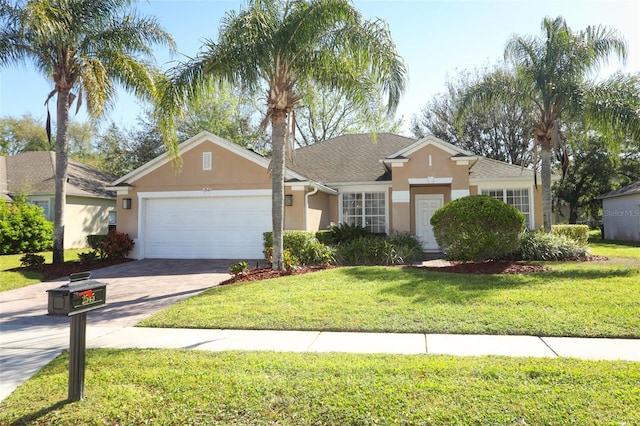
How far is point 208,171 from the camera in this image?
15.2 m

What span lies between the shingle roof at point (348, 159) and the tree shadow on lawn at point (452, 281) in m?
7.46

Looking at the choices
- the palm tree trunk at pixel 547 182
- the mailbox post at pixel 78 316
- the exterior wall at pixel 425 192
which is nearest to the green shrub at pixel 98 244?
the exterior wall at pixel 425 192

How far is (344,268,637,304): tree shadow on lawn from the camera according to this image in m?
7.70

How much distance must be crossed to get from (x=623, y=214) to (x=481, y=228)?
19.8 metres

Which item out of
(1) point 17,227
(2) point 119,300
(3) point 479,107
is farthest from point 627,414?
(1) point 17,227

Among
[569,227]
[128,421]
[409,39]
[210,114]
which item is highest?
[210,114]

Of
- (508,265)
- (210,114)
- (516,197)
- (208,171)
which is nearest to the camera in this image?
(508,265)

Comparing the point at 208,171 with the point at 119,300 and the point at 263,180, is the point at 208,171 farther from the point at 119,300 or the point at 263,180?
the point at 119,300

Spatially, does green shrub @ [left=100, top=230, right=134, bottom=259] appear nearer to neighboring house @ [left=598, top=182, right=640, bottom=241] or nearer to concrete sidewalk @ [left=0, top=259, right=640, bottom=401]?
concrete sidewalk @ [left=0, top=259, right=640, bottom=401]

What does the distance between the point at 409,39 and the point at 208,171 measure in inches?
333

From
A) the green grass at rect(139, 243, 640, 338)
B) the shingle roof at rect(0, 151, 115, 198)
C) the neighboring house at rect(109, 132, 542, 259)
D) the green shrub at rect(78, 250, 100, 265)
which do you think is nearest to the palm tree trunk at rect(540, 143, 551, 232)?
the neighboring house at rect(109, 132, 542, 259)

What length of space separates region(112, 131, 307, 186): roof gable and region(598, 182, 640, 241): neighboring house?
67.4 feet

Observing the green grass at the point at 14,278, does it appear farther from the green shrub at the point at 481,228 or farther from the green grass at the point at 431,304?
the green shrub at the point at 481,228

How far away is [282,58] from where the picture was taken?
982cm
